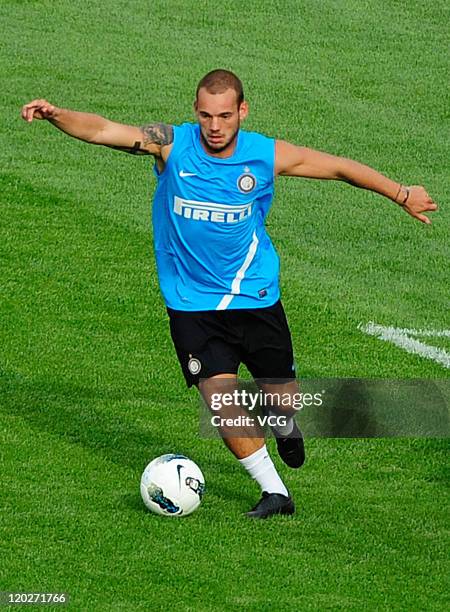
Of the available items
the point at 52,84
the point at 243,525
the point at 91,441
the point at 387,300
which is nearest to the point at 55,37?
the point at 52,84

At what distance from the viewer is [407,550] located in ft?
29.5

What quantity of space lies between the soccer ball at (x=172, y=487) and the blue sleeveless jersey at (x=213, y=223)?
928mm

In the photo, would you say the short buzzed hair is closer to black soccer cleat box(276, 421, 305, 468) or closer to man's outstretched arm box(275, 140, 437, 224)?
man's outstretched arm box(275, 140, 437, 224)

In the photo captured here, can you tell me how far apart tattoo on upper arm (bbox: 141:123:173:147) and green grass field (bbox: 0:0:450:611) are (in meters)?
2.13

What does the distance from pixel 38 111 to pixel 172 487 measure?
2245 mm

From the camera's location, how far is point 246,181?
929cm

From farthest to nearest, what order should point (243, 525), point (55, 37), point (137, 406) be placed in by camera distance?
1. point (55, 37)
2. point (137, 406)
3. point (243, 525)

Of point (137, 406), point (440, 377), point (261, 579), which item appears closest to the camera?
point (261, 579)

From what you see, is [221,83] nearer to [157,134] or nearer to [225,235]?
[157,134]

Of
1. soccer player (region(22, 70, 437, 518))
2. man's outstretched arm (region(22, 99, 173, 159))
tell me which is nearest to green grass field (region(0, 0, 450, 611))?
soccer player (region(22, 70, 437, 518))

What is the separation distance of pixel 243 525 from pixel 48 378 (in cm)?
305

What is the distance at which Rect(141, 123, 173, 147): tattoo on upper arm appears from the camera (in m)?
9.23

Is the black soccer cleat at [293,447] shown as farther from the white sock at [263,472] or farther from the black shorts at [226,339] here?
the black shorts at [226,339]

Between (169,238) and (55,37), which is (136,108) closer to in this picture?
(55,37)
